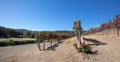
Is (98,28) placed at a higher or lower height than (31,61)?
higher

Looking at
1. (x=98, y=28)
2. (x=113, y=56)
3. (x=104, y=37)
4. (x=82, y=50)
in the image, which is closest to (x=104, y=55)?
(x=113, y=56)

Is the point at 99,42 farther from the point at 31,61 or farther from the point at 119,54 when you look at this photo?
the point at 31,61

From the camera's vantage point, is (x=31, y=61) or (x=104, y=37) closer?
(x=31, y=61)

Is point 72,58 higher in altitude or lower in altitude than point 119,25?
lower

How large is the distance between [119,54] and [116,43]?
382 centimetres

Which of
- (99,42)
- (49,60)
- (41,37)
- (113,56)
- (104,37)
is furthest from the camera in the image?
(41,37)

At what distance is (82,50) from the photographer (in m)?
17.6

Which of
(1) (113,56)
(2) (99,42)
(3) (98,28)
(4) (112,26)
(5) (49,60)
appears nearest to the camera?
(1) (113,56)

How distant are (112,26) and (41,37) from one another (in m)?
11.5

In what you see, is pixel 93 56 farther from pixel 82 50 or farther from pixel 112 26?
pixel 112 26

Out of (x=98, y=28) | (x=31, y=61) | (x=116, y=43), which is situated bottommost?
(x=31, y=61)

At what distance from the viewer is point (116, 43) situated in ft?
64.5

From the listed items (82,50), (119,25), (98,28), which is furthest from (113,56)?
(98,28)

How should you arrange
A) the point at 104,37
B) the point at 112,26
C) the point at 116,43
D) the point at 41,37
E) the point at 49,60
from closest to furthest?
1. the point at 49,60
2. the point at 116,43
3. the point at 104,37
4. the point at 41,37
5. the point at 112,26
